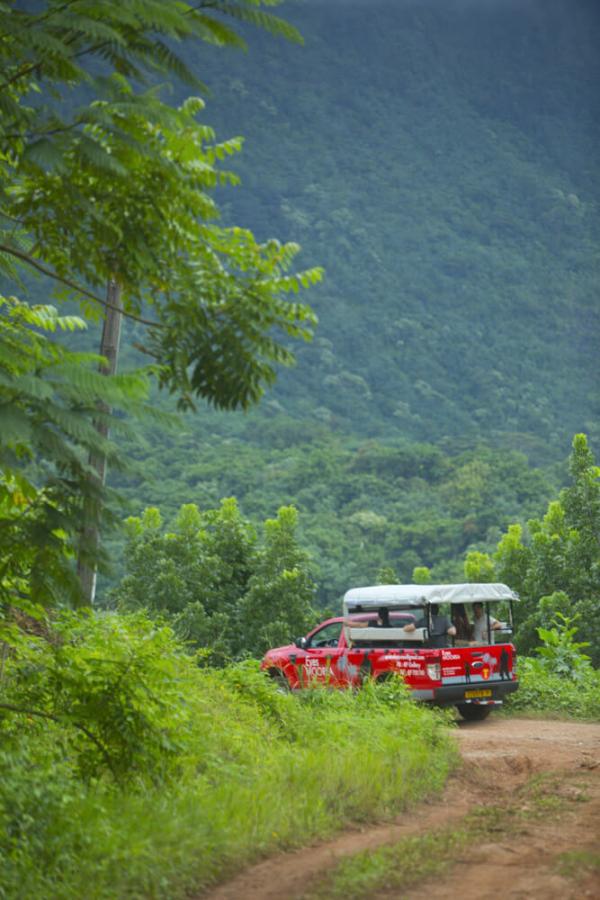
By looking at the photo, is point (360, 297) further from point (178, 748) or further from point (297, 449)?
point (178, 748)

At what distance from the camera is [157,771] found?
25.8ft

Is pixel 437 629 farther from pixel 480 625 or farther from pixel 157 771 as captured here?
pixel 157 771

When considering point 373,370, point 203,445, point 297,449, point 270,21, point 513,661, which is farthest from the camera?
point 373,370

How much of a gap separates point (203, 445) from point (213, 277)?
101 meters

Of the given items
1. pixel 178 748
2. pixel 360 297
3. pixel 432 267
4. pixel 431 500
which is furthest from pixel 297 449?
pixel 178 748

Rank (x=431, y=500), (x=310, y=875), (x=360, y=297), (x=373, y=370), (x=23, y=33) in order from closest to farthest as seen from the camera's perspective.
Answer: (x=23, y=33)
(x=310, y=875)
(x=431, y=500)
(x=373, y=370)
(x=360, y=297)

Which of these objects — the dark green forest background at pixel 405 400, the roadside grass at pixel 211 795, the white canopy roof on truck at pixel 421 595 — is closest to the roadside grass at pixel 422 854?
the roadside grass at pixel 211 795

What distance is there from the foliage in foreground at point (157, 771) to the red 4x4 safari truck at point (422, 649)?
346 centimetres

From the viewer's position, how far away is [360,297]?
6781 inches

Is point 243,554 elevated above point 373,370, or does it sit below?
below

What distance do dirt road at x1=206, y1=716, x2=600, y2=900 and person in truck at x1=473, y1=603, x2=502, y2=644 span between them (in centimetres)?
494

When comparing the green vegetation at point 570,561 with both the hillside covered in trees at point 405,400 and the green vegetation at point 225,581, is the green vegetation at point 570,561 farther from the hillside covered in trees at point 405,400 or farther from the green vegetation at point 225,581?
the hillside covered in trees at point 405,400

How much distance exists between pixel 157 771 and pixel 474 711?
28.5ft

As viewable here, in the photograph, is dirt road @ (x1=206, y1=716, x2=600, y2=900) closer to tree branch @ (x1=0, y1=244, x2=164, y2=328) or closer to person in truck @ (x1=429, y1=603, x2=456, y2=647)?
tree branch @ (x1=0, y1=244, x2=164, y2=328)
